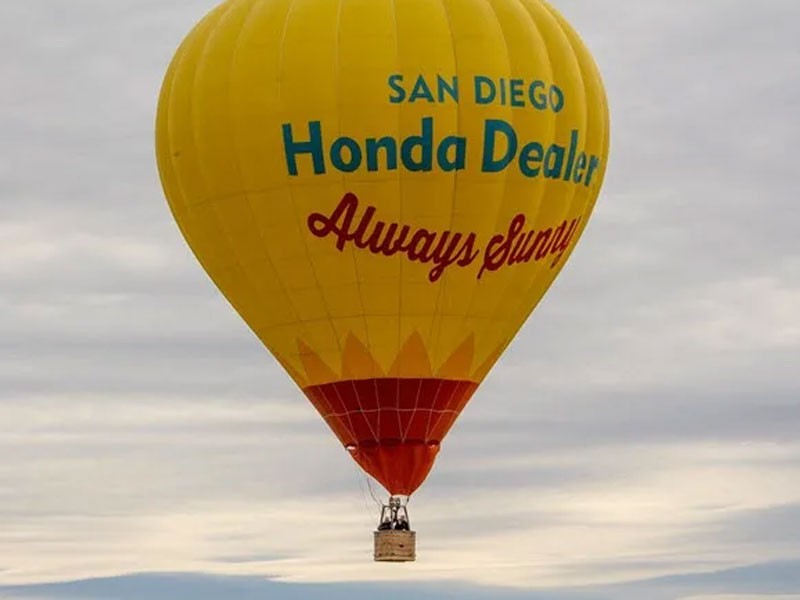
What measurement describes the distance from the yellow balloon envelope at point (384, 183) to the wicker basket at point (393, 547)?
3.07 ft

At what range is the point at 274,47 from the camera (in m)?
59.2

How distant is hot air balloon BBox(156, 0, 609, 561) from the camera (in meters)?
58.8

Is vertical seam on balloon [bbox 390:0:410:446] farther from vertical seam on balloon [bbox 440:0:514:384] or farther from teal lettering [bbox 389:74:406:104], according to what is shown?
vertical seam on balloon [bbox 440:0:514:384]

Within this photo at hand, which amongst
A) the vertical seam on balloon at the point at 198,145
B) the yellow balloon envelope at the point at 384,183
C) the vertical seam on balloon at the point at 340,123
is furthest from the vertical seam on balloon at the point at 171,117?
the vertical seam on balloon at the point at 340,123

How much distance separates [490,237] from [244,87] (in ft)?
16.7

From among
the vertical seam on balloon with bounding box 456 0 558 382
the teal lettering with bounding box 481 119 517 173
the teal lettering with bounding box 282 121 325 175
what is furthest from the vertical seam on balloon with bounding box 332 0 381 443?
the teal lettering with bounding box 481 119 517 173

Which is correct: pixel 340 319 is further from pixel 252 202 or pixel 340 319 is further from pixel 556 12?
pixel 556 12

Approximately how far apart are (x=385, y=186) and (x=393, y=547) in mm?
6414

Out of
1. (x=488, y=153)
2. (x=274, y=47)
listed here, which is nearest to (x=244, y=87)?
(x=274, y=47)

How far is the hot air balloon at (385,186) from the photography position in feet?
193

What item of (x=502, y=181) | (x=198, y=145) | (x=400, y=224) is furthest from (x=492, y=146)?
(x=198, y=145)

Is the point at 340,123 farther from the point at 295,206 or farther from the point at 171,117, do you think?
the point at 171,117

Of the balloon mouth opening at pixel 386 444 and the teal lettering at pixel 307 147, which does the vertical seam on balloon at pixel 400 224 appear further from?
the teal lettering at pixel 307 147

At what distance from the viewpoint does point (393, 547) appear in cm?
5956
